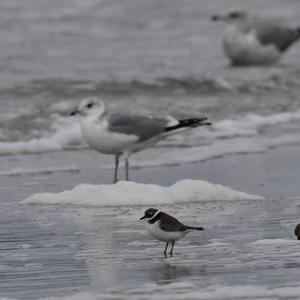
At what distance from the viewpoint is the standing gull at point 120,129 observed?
36.4 ft

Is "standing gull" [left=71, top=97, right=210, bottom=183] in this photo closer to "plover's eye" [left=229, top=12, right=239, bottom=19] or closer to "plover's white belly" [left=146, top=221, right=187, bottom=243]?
"plover's white belly" [left=146, top=221, right=187, bottom=243]

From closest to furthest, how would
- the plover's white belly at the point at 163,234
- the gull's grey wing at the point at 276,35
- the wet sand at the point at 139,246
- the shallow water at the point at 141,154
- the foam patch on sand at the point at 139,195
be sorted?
the wet sand at the point at 139,246 < the shallow water at the point at 141,154 < the plover's white belly at the point at 163,234 < the foam patch on sand at the point at 139,195 < the gull's grey wing at the point at 276,35

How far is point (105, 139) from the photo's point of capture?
1105cm

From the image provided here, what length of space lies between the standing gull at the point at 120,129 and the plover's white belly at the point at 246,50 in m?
9.44

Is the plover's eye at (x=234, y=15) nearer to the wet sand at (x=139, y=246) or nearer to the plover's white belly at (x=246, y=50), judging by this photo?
the plover's white belly at (x=246, y=50)

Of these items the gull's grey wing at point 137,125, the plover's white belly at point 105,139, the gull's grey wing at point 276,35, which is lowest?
the plover's white belly at point 105,139

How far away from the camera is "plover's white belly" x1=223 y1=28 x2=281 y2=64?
20891 mm

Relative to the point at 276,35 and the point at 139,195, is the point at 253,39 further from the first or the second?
the point at 139,195

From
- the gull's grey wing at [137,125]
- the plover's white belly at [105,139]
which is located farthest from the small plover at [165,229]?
the gull's grey wing at [137,125]

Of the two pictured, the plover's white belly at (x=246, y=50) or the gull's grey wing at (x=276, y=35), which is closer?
the plover's white belly at (x=246, y=50)

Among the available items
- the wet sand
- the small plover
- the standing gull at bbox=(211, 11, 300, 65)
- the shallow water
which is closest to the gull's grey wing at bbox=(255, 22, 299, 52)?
the standing gull at bbox=(211, 11, 300, 65)

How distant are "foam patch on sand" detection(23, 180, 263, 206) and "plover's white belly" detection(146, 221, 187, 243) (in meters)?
1.81

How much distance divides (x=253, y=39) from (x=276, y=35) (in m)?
0.41

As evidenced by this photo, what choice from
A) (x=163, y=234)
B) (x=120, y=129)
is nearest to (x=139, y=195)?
(x=120, y=129)
